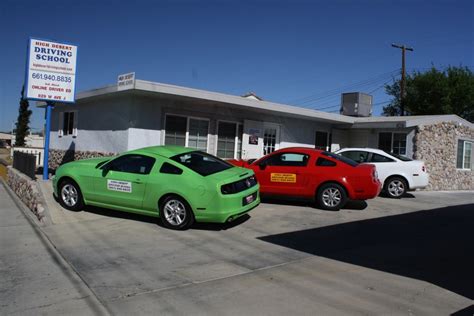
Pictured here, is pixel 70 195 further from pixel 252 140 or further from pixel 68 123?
pixel 68 123

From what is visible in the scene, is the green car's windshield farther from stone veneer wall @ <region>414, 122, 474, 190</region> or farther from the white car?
stone veneer wall @ <region>414, 122, 474, 190</region>

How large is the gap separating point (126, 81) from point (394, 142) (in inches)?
451

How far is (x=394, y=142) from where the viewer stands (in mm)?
17484

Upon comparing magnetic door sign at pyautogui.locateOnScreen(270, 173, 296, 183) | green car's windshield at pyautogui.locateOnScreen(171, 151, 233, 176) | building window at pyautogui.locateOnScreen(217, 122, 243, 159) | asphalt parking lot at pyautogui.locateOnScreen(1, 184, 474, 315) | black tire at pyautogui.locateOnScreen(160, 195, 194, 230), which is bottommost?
asphalt parking lot at pyautogui.locateOnScreen(1, 184, 474, 315)

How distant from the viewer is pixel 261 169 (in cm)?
1073

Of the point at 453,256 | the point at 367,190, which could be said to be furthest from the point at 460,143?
the point at 453,256

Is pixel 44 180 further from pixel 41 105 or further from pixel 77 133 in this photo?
pixel 41 105

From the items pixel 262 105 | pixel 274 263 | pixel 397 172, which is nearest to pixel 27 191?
pixel 274 263

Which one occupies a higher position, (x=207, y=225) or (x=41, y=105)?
(x=41, y=105)

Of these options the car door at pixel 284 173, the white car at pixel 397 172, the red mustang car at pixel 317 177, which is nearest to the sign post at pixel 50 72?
the red mustang car at pixel 317 177

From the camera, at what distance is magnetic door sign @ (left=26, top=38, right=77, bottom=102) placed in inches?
444

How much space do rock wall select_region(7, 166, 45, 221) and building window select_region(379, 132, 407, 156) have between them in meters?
13.7

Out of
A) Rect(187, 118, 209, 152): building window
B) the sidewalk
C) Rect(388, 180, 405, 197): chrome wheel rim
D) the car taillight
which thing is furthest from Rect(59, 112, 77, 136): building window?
Rect(388, 180, 405, 197): chrome wheel rim

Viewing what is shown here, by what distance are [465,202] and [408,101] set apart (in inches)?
979
